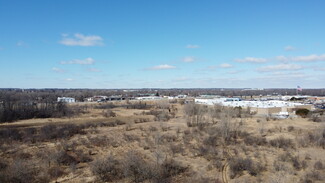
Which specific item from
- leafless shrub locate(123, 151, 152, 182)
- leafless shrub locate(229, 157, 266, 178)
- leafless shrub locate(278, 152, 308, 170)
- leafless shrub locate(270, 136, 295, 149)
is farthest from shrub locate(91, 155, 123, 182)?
leafless shrub locate(270, 136, 295, 149)

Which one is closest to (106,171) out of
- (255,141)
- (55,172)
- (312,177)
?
(55,172)

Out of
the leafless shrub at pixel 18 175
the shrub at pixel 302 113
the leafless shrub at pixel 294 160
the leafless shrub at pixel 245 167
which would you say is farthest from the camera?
the shrub at pixel 302 113

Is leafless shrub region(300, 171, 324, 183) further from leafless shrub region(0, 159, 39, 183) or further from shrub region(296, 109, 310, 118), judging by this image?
shrub region(296, 109, 310, 118)

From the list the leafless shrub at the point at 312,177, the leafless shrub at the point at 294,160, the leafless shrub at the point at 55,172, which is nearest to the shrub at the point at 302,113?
the leafless shrub at the point at 294,160

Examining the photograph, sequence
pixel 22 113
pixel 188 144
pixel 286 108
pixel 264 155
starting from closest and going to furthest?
pixel 264 155, pixel 188 144, pixel 22 113, pixel 286 108

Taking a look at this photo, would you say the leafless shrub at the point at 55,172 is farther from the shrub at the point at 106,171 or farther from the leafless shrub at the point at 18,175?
the shrub at the point at 106,171

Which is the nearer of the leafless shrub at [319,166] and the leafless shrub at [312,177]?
the leafless shrub at [312,177]

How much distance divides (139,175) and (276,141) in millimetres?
15597

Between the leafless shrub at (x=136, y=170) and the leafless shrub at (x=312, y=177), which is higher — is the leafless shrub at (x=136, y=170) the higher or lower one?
the higher one

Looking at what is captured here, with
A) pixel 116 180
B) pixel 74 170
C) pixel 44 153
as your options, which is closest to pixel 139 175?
pixel 116 180

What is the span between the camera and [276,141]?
72.5 ft

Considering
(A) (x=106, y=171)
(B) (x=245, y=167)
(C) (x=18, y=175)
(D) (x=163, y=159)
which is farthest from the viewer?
(D) (x=163, y=159)

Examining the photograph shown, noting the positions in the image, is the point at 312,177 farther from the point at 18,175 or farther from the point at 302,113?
the point at 302,113

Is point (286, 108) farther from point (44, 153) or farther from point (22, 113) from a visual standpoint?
point (22, 113)
